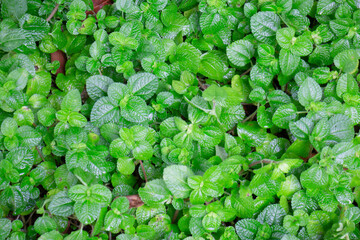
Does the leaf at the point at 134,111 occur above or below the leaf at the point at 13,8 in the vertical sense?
below

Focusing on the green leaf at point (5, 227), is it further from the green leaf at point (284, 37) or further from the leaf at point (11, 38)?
the green leaf at point (284, 37)

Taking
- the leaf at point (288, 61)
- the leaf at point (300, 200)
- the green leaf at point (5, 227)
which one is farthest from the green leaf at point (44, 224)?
the leaf at point (288, 61)

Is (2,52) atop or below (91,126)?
atop

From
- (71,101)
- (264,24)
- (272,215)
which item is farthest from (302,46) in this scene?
(71,101)

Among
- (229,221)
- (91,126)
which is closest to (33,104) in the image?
(91,126)

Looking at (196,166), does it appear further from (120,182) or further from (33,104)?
(33,104)

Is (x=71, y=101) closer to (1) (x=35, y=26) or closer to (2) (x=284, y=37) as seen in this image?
(1) (x=35, y=26)

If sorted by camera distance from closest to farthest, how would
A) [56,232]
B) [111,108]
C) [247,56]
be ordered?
1. [56,232]
2. [111,108]
3. [247,56]
